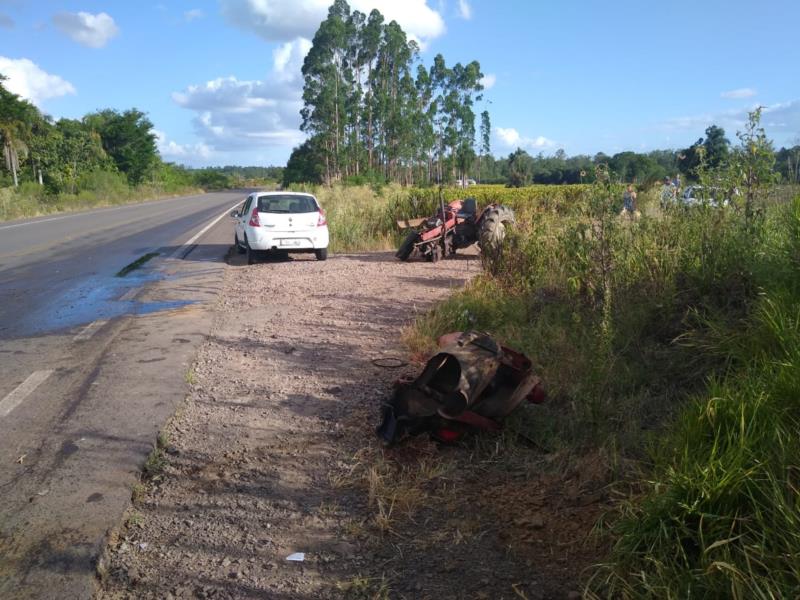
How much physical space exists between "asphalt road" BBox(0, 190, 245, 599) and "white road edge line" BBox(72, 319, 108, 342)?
29 millimetres

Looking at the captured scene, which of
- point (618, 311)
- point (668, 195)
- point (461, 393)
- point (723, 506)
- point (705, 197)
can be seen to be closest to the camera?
point (723, 506)

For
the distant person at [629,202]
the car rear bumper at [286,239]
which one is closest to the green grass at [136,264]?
the car rear bumper at [286,239]

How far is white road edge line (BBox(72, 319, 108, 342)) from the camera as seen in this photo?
7.68 m

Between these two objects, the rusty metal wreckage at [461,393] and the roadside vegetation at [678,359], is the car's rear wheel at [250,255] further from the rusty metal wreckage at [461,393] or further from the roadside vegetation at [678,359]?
the rusty metal wreckage at [461,393]

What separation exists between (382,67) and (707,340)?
206 ft

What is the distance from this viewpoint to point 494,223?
41.2ft

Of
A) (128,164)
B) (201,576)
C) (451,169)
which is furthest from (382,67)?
(201,576)

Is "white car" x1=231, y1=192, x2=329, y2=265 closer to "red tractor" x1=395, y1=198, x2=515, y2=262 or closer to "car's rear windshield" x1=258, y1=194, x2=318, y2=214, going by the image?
"car's rear windshield" x1=258, y1=194, x2=318, y2=214

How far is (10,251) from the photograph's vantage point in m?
17.1

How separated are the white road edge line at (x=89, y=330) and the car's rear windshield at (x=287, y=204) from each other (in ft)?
20.5

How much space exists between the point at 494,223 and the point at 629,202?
15.5ft

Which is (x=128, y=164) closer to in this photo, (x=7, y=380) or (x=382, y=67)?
(x=382, y=67)

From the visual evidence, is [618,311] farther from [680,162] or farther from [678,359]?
[680,162]

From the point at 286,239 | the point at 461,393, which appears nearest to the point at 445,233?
the point at 286,239
